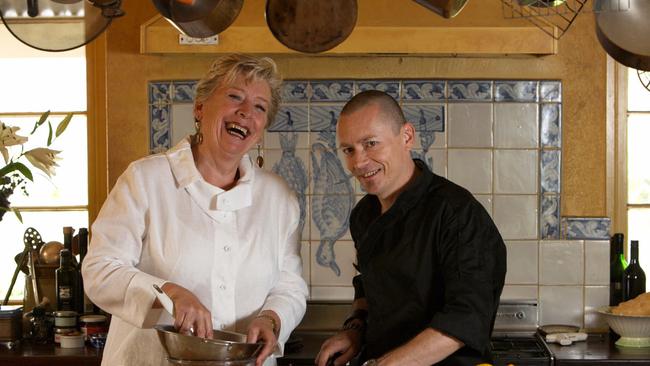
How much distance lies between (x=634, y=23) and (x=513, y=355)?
4.52 feet

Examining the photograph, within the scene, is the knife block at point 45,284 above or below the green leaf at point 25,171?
below

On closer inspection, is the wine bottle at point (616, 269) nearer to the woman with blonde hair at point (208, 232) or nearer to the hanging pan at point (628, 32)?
the hanging pan at point (628, 32)

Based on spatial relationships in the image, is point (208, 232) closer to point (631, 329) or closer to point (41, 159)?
point (41, 159)

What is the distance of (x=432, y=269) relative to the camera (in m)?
2.34

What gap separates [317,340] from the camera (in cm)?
349

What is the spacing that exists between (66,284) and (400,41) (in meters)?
1.55

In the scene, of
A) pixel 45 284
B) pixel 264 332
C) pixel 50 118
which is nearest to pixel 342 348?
pixel 264 332

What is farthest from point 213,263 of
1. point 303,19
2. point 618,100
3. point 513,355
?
point 618,100

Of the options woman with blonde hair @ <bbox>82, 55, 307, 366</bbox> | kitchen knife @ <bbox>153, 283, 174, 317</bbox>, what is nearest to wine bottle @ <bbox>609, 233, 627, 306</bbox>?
woman with blonde hair @ <bbox>82, 55, 307, 366</bbox>

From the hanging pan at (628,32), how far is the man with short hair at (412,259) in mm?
501

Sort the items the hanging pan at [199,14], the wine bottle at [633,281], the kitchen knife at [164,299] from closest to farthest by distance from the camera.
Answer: the hanging pan at [199,14], the kitchen knife at [164,299], the wine bottle at [633,281]

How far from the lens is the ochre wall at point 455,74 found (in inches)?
145

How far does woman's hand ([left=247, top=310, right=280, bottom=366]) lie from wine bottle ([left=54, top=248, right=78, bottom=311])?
4.85ft

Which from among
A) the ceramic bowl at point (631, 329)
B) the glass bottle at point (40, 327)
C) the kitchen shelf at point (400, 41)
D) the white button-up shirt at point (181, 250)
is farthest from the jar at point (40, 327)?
the ceramic bowl at point (631, 329)
